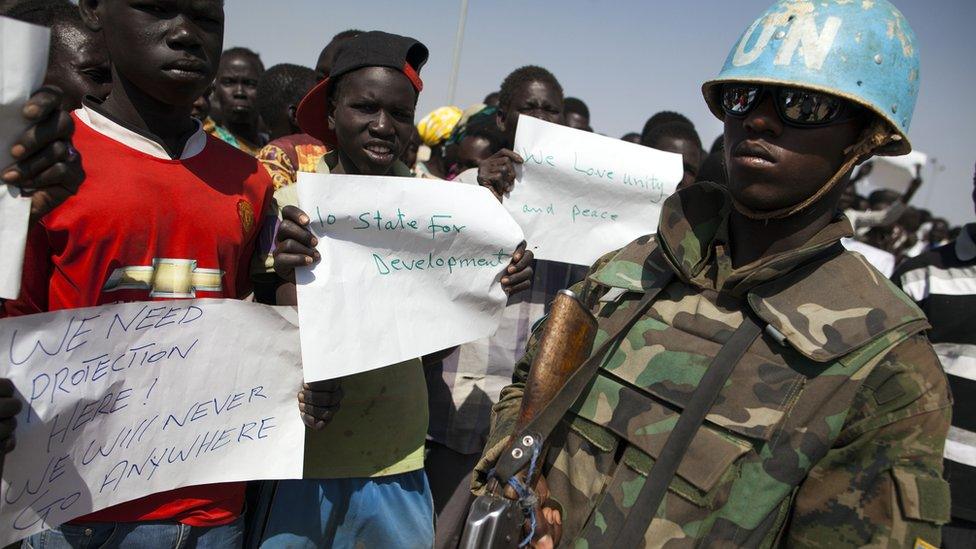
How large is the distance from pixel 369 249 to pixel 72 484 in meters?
1.03

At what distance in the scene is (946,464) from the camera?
2.77m

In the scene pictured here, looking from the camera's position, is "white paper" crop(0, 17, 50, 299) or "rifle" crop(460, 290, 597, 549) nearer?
"white paper" crop(0, 17, 50, 299)

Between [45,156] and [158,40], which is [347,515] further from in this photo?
[158,40]

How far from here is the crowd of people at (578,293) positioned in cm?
145

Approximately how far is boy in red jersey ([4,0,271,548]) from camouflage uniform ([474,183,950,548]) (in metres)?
0.97

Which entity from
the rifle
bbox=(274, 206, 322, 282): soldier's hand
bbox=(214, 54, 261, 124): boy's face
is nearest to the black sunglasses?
the rifle

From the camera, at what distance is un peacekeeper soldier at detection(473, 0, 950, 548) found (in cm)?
143

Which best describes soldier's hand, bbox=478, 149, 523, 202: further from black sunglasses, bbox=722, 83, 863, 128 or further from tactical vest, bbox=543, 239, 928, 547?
black sunglasses, bbox=722, 83, 863, 128

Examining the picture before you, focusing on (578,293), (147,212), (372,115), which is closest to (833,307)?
(578,293)

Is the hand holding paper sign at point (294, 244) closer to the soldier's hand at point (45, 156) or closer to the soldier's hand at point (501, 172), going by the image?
the soldier's hand at point (45, 156)

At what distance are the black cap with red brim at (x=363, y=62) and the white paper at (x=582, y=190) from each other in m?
0.76

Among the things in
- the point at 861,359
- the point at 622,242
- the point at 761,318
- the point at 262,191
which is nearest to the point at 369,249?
the point at 262,191

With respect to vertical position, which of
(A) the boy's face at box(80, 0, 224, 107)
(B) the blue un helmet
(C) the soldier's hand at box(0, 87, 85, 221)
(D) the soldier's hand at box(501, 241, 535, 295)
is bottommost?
(D) the soldier's hand at box(501, 241, 535, 295)

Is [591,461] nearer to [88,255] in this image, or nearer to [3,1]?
[88,255]
